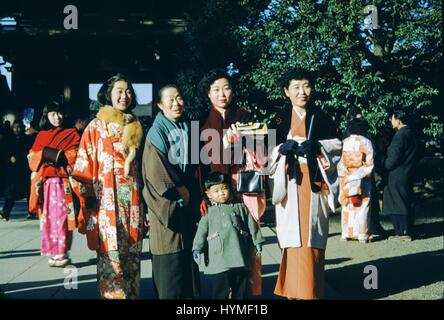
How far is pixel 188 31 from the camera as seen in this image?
35.6 ft

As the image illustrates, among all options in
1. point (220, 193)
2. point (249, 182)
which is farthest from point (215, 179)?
point (249, 182)

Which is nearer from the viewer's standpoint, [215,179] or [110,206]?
[215,179]

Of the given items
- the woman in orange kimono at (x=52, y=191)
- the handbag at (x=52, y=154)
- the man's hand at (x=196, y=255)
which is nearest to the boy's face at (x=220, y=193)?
the man's hand at (x=196, y=255)

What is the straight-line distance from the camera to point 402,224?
874cm

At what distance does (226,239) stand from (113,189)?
971 millimetres

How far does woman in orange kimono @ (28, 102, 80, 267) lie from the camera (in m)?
6.61

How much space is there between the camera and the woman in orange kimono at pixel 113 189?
4793mm

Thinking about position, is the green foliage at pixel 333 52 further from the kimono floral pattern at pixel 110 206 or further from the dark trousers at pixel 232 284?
the dark trousers at pixel 232 284

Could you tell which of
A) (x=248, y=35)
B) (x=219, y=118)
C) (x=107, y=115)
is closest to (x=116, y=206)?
(x=107, y=115)

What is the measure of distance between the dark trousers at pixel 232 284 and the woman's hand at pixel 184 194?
0.58 m

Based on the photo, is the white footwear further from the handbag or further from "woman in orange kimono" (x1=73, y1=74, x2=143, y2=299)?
"woman in orange kimono" (x1=73, y1=74, x2=143, y2=299)

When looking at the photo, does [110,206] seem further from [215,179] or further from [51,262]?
[51,262]
